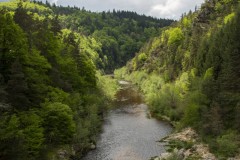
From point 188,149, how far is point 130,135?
1649 cm

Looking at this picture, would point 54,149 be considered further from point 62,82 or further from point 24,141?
point 62,82

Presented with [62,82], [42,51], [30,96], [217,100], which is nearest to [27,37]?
[42,51]

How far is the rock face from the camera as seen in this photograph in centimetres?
4835

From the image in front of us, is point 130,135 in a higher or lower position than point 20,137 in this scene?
lower

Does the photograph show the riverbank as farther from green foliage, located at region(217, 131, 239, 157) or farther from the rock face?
green foliage, located at region(217, 131, 239, 157)

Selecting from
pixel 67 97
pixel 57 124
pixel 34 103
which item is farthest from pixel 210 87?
pixel 34 103

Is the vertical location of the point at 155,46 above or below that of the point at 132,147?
above

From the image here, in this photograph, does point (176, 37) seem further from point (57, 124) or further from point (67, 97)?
point (57, 124)

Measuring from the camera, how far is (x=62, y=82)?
6169 cm

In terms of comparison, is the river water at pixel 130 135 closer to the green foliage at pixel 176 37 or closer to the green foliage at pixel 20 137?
the green foliage at pixel 20 137

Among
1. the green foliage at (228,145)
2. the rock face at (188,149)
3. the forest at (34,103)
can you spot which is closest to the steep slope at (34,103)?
the forest at (34,103)

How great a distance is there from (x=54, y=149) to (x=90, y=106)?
74.3ft

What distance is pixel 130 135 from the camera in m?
67.4

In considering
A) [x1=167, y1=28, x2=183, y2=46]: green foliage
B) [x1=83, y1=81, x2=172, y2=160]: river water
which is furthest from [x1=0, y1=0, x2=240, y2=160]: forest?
[x1=167, y1=28, x2=183, y2=46]: green foliage
